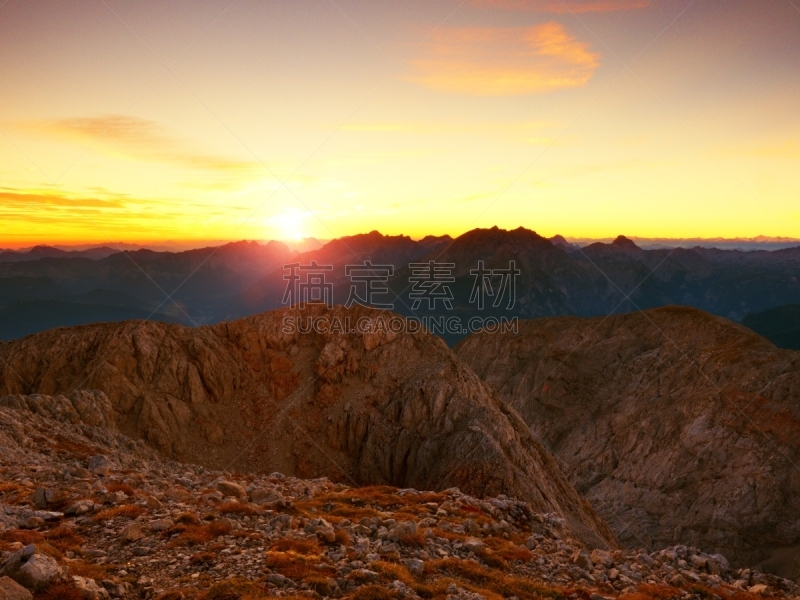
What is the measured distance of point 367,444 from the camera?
185 ft

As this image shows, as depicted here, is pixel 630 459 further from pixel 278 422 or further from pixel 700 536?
pixel 278 422

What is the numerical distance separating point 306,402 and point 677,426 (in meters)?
75.6

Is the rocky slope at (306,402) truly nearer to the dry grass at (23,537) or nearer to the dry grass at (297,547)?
the dry grass at (297,547)

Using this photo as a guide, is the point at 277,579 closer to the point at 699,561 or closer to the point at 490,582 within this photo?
the point at 490,582

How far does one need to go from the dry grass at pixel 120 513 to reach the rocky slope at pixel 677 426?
83511 millimetres

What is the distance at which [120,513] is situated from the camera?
63.7 ft

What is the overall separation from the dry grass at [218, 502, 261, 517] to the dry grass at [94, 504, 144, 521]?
3.13 meters

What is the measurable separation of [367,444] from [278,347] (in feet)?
58.6

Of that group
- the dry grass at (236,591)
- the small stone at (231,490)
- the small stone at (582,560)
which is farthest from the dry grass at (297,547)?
the small stone at (582,560)

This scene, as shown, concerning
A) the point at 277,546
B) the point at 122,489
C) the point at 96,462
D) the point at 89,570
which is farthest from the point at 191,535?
the point at 96,462

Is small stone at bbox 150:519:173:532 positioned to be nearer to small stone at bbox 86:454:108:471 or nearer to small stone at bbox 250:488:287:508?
small stone at bbox 250:488:287:508

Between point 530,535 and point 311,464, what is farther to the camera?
point 311,464

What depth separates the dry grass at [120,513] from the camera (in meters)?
→ 19.1

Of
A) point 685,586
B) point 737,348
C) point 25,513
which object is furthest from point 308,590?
point 737,348
